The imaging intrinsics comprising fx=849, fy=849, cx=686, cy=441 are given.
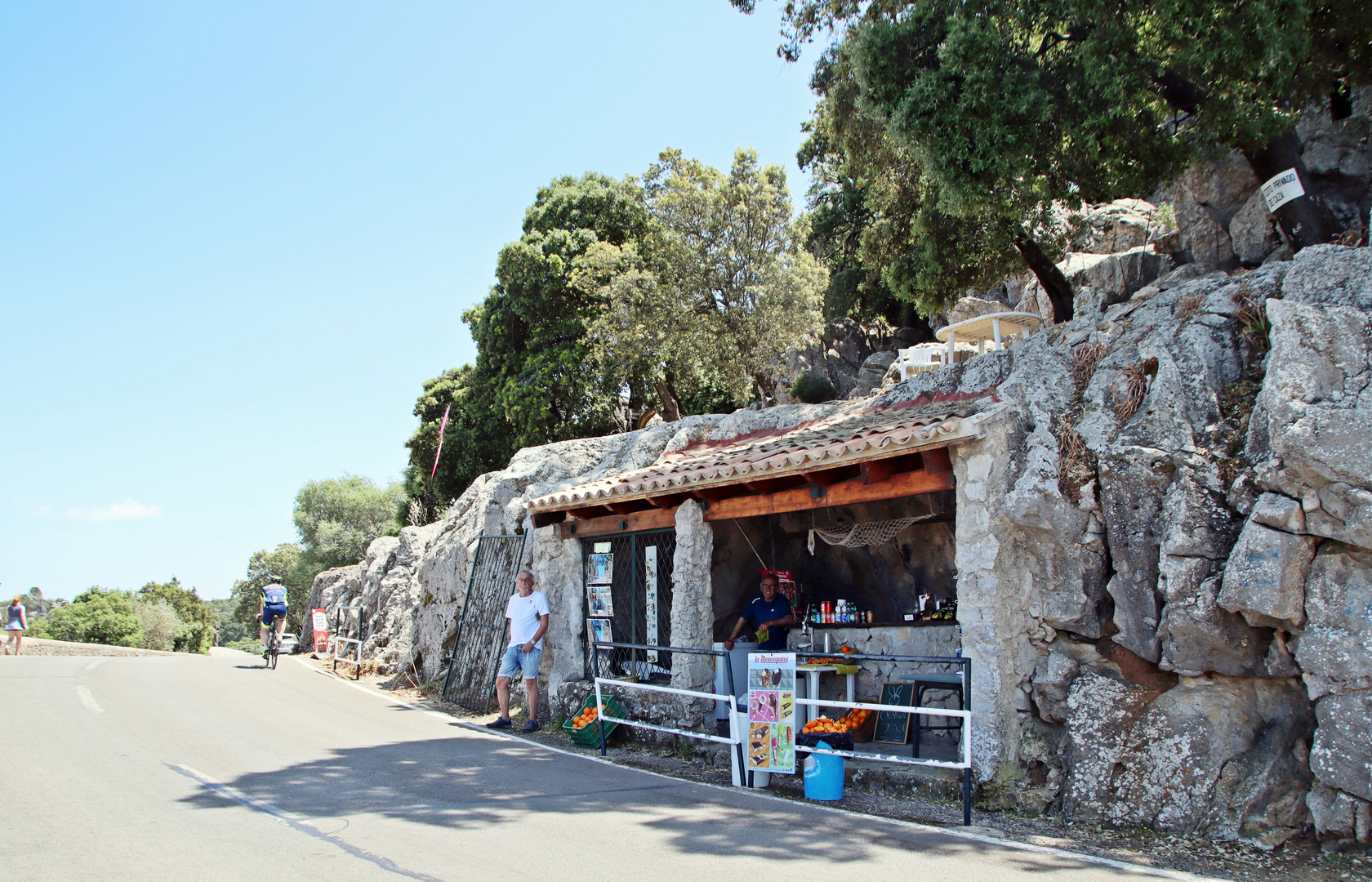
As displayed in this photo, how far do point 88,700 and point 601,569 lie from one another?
7.06 metres


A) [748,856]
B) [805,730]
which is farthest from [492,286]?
[748,856]

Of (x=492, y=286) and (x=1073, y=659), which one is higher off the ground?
(x=492, y=286)

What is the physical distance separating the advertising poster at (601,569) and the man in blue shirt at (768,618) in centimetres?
221

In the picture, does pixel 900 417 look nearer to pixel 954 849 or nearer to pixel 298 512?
pixel 954 849

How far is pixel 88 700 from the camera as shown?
1139 centimetres

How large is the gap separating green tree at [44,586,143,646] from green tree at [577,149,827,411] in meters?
28.4

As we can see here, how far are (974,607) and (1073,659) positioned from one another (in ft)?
2.87

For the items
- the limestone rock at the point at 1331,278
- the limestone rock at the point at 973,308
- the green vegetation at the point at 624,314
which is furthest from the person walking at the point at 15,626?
the limestone rock at the point at 1331,278

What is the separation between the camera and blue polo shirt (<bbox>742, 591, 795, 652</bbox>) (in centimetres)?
1025

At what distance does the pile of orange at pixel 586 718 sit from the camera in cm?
982

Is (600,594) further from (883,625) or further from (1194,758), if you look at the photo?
(1194,758)

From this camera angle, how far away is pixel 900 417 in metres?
9.07

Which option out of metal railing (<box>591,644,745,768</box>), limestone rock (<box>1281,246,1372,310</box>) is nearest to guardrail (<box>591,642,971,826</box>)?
metal railing (<box>591,644,745,768</box>)

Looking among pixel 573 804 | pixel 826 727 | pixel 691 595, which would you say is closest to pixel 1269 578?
pixel 826 727
